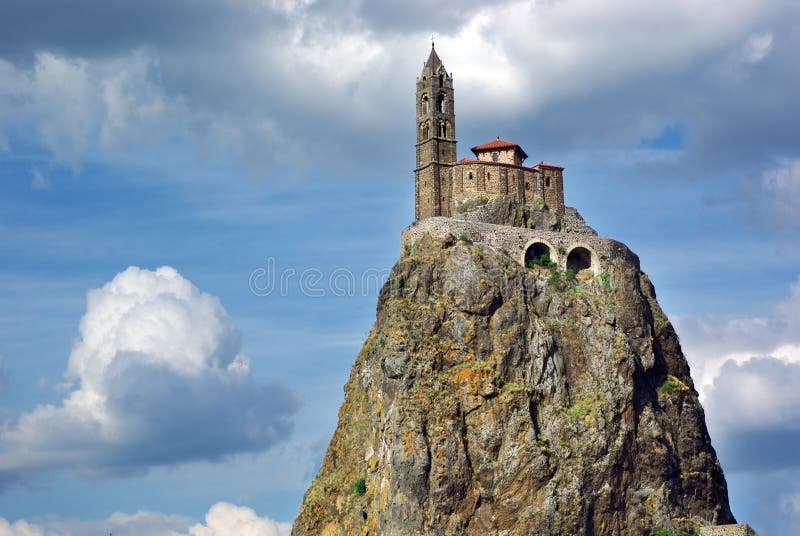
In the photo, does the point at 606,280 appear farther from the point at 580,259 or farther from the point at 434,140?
the point at 434,140

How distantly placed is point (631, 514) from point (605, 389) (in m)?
12.4

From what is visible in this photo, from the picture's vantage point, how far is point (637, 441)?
466ft

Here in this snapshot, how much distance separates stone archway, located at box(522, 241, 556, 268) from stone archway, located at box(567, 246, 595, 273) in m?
2.85

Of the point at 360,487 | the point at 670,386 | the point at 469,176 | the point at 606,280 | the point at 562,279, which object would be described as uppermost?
the point at 469,176

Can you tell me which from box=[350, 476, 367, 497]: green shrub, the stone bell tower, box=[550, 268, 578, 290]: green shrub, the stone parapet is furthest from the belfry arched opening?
box=[350, 476, 367, 497]: green shrub

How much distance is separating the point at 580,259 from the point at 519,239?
331 inches

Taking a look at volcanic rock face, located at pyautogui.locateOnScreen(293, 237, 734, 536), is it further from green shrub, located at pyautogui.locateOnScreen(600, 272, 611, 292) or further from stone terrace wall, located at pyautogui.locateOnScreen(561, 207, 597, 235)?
stone terrace wall, located at pyautogui.locateOnScreen(561, 207, 597, 235)

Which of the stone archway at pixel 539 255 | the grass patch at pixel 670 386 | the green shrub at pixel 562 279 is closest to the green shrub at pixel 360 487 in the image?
the green shrub at pixel 562 279

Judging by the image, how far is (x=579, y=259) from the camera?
155625 mm

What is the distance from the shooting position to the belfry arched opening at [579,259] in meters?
155

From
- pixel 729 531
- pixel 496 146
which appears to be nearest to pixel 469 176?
pixel 496 146

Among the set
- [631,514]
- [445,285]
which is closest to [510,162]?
[445,285]

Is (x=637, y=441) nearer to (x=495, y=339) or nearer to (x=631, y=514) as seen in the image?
(x=631, y=514)

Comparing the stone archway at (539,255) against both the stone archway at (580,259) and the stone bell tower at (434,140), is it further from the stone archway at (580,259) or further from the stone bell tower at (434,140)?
the stone bell tower at (434,140)
